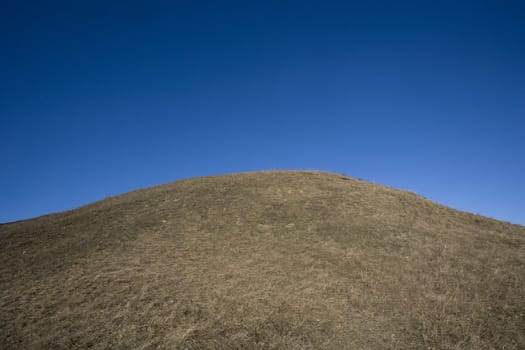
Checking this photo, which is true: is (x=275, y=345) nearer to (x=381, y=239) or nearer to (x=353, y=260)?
(x=353, y=260)

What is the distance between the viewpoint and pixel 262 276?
387 inches

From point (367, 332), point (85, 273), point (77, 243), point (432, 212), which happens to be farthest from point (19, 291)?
point (432, 212)

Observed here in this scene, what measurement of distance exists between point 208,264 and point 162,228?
377 cm

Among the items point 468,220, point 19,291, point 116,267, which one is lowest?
point 19,291

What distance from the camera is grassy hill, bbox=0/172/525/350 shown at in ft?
24.8

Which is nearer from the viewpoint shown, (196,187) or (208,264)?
(208,264)

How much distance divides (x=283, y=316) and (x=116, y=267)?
5431 mm

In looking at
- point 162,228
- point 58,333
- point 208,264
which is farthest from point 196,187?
point 58,333

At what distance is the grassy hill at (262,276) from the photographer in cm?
757

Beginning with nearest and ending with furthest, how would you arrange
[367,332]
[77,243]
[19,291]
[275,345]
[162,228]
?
[275,345] → [367,332] → [19,291] → [77,243] → [162,228]

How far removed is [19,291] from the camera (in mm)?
9219

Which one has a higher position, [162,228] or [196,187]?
[196,187]

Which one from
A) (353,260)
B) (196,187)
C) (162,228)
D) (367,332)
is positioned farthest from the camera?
(196,187)

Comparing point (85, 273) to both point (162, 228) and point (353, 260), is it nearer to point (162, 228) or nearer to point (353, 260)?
point (162, 228)
